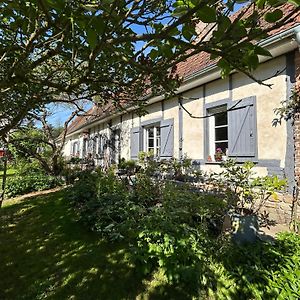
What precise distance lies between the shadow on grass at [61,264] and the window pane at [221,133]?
4514 mm

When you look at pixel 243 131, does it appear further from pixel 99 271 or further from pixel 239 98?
pixel 99 271

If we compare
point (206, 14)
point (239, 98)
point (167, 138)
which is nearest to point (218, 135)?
point (239, 98)

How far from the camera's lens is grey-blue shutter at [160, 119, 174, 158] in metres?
8.95

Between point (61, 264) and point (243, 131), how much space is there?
4.97 metres

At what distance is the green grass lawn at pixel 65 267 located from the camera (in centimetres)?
304

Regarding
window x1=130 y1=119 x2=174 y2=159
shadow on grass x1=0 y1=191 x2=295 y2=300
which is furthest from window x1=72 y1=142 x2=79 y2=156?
shadow on grass x1=0 y1=191 x2=295 y2=300

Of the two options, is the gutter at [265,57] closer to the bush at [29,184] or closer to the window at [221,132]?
the window at [221,132]

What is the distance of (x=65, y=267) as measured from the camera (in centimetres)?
356

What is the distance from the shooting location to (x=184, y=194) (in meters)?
4.59

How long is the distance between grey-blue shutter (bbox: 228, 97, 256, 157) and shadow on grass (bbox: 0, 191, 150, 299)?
3.92 meters

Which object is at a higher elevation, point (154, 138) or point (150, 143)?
point (154, 138)

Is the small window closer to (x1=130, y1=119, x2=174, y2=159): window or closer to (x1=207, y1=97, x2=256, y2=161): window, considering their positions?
(x1=207, y1=97, x2=256, y2=161): window

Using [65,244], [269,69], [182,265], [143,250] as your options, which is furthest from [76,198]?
[269,69]

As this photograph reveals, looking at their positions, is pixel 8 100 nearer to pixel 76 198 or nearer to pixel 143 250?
pixel 143 250
